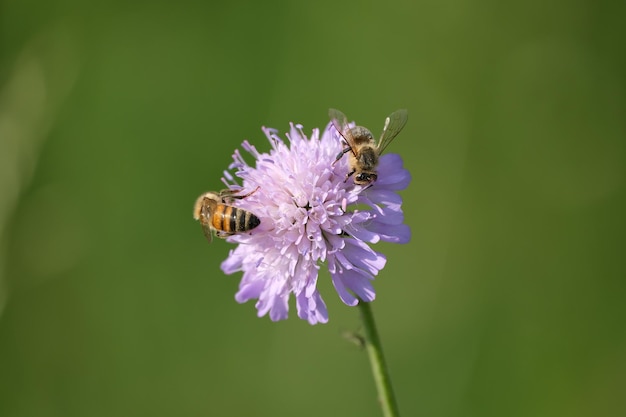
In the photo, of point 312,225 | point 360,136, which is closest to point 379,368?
point 312,225

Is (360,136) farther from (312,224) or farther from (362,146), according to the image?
(312,224)

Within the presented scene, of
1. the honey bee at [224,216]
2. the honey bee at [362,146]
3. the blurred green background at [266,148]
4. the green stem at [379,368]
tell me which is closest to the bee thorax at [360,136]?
the honey bee at [362,146]

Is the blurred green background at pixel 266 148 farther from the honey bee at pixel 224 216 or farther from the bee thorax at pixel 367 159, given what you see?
the bee thorax at pixel 367 159

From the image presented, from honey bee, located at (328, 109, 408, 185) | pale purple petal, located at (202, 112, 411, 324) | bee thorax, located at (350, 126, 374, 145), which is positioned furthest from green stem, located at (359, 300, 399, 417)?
bee thorax, located at (350, 126, 374, 145)

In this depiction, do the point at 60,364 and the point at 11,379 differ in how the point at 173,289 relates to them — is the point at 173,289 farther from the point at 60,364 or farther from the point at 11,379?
the point at 11,379

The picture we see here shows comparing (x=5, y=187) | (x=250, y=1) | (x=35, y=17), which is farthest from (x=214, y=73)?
(x=5, y=187)

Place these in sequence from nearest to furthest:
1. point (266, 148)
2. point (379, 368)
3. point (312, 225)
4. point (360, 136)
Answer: point (379, 368), point (312, 225), point (360, 136), point (266, 148)
